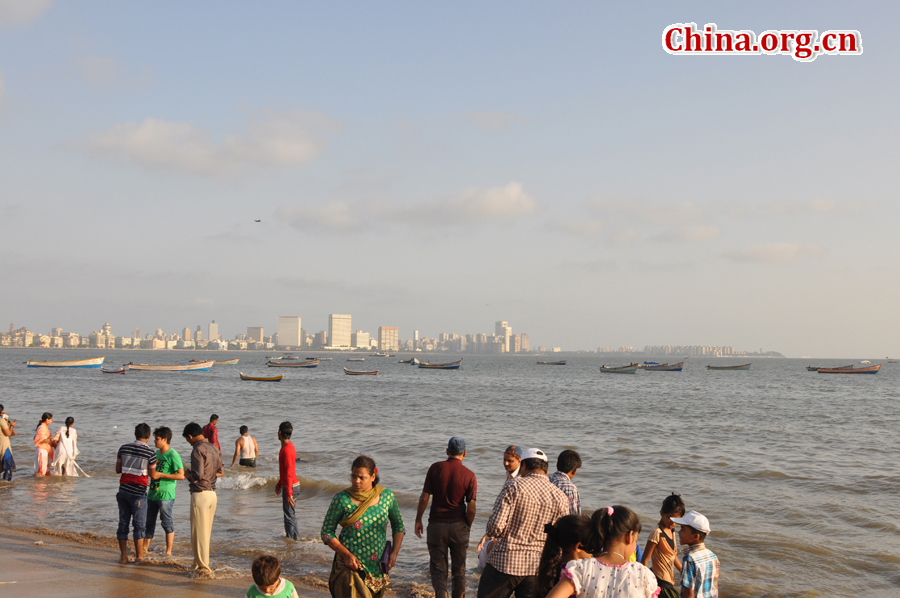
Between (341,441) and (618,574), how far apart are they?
2307 centimetres

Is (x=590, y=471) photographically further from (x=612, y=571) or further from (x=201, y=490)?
(x=612, y=571)

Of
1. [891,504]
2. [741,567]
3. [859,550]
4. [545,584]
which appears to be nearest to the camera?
[545,584]

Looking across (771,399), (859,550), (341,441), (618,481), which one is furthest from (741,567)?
(771,399)

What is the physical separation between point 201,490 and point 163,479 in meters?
0.89

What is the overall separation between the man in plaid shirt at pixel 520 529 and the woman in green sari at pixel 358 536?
0.94m

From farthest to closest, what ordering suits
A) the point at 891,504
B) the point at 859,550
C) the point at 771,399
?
the point at 771,399 < the point at 891,504 < the point at 859,550

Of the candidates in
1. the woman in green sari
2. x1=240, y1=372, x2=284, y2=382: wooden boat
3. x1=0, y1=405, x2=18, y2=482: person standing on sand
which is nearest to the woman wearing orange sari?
x1=0, y1=405, x2=18, y2=482: person standing on sand

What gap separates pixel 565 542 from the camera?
13.2ft

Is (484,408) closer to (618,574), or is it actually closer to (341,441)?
(341,441)

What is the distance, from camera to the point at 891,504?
15.7 m

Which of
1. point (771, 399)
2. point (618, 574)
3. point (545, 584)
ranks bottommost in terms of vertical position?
point (771, 399)

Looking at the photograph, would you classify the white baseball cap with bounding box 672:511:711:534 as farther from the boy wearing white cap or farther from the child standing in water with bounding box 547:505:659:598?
the child standing in water with bounding box 547:505:659:598

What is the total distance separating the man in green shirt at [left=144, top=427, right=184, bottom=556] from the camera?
26.7ft

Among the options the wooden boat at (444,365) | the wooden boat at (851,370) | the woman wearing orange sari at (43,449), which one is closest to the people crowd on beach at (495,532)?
the woman wearing orange sari at (43,449)
